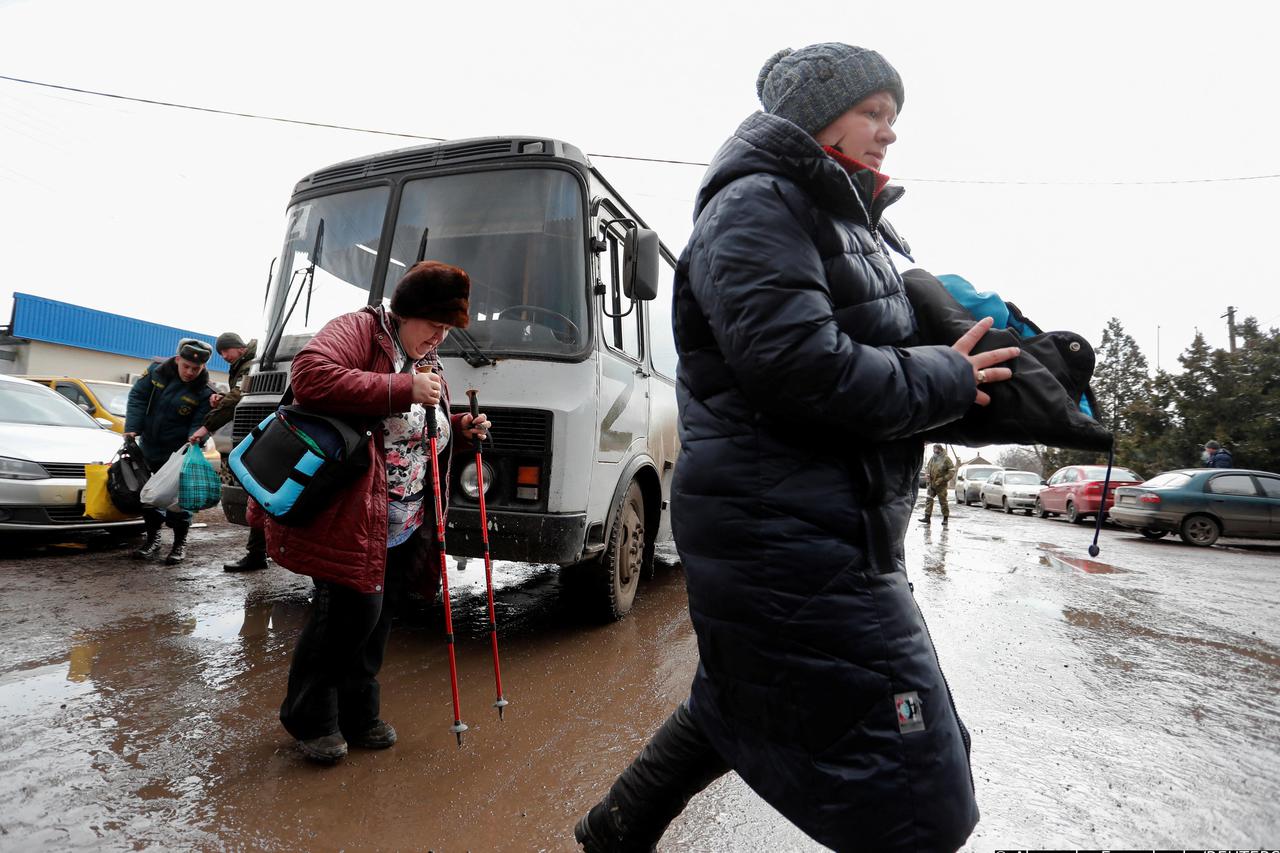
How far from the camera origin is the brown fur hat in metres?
2.69

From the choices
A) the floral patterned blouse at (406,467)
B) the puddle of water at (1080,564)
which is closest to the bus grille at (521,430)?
the floral patterned blouse at (406,467)

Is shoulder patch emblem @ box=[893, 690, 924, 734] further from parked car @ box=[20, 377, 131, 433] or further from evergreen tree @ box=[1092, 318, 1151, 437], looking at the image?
evergreen tree @ box=[1092, 318, 1151, 437]

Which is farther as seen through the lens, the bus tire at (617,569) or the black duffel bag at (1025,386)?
the bus tire at (617,569)

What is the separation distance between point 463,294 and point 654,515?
3132mm

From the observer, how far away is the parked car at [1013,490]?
22.9 m

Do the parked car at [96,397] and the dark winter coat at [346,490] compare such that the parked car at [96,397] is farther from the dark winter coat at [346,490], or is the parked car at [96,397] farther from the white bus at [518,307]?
the dark winter coat at [346,490]

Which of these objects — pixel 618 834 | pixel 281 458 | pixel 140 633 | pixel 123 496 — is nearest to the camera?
pixel 618 834

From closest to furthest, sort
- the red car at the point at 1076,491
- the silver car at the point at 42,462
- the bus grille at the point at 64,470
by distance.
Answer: the silver car at the point at 42,462
the bus grille at the point at 64,470
the red car at the point at 1076,491

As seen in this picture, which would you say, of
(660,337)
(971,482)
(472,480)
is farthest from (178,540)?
(971,482)

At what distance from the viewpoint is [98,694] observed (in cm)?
323

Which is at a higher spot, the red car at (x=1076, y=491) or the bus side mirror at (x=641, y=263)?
the bus side mirror at (x=641, y=263)

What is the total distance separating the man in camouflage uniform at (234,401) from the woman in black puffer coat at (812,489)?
504 centimetres

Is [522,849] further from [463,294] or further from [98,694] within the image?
[98,694]

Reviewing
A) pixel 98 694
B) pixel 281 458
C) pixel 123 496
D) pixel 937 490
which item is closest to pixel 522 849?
pixel 281 458
